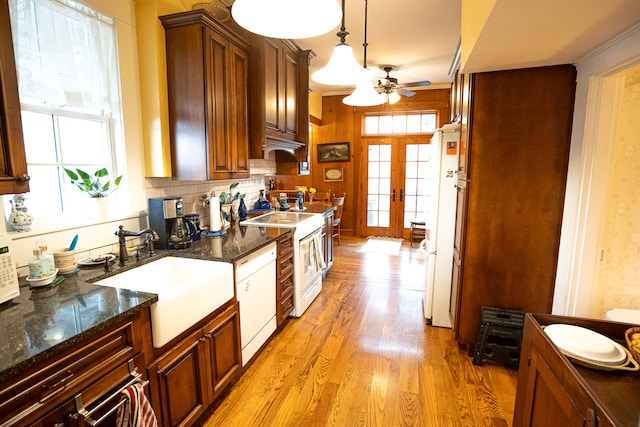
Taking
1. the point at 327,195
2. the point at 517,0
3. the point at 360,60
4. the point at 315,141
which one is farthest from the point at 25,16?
the point at 315,141

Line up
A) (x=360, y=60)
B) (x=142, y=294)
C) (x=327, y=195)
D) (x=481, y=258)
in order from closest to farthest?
(x=142, y=294)
(x=481, y=258)
(x=360, y=60)
(x=327, y=195)

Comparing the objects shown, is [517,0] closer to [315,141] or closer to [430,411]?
[430,411]

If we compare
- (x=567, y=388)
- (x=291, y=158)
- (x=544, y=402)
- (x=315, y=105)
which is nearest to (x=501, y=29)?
(x=567, y=388)

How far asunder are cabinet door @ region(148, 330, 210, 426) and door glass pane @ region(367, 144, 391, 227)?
5217mm

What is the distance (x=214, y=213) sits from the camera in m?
2.54

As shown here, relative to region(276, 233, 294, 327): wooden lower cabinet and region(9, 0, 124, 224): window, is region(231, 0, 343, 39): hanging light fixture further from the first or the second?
region(276, 233, 294, 327): wooden lower cabinet

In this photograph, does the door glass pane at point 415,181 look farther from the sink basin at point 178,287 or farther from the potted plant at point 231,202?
the sink basin at point 178,287

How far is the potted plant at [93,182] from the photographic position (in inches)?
73.8

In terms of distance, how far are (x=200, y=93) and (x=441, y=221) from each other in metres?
2.18

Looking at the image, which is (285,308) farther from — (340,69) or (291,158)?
(340,69)

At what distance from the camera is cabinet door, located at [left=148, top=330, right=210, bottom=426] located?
4.69 ft

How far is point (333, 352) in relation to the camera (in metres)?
2.52

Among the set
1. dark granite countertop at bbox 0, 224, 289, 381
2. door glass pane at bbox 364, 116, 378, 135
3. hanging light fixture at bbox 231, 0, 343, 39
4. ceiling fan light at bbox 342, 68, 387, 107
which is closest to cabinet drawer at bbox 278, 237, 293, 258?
dark granite countertop at bbox 0, 224, 289, 381

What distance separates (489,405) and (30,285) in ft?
8.40
